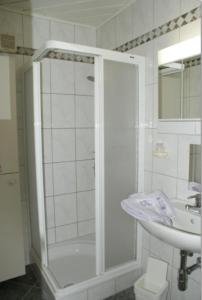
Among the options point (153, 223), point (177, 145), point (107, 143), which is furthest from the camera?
point (107, 143)

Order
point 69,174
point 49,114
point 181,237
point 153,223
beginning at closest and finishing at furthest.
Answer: point 181,237 → point 153,223 → point 49,114 → point 69,174

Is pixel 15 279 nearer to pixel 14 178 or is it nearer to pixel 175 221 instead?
pixel 14 178

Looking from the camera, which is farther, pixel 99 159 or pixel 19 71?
pixel 19 71

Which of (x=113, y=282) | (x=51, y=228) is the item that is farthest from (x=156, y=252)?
(x=51, y=228)

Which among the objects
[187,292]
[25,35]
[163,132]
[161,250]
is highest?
[25,35]

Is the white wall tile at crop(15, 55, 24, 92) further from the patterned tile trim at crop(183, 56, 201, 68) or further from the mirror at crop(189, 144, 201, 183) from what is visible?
the mirror at crop(189, 144, 201, 183)

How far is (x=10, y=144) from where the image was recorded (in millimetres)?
1875

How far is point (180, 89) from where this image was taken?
5.33 feet

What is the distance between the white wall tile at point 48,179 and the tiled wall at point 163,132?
942 mm

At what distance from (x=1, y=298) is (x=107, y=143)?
4.90 feet

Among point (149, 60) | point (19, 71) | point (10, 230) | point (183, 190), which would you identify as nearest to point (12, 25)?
point (19, 71)

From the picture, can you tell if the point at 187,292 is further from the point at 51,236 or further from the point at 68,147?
the point at 68,147

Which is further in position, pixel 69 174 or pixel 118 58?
pixel 69 174

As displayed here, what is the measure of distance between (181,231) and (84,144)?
1.50 metres
